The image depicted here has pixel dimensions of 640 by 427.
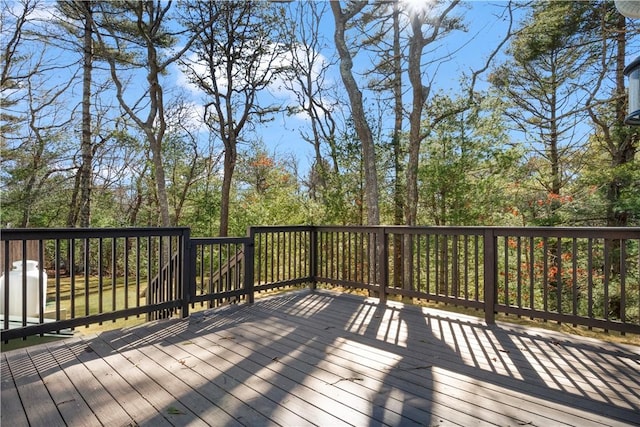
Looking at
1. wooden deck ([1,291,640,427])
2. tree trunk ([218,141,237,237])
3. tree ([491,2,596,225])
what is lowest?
wooden deck ([1,291,640,427])

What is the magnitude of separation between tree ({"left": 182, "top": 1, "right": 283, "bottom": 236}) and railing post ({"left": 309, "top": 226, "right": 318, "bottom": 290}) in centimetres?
459

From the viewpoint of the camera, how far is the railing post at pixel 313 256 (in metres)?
5.14

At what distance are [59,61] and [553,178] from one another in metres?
13.4

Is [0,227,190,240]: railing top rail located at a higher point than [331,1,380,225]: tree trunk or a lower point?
lower

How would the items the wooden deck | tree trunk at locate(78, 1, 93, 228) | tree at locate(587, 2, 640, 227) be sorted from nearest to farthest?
the wooden deck → tree at locate(587, 2, 640, 227) → tree trunk at locate(78, 1, 93, 228)

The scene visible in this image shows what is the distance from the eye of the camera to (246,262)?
4344 mm

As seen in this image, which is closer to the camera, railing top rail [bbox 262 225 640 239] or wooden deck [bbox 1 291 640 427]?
wooden deck [bbox 1 291 640 427]

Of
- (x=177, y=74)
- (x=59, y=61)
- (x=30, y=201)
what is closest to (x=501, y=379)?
(x=177, y=74)

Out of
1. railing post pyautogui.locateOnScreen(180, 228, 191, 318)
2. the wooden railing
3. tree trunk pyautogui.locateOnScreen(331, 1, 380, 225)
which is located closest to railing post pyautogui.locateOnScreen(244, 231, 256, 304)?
the wooden railing

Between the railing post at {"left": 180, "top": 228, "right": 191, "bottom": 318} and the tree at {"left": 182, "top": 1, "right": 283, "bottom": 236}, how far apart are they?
562cm

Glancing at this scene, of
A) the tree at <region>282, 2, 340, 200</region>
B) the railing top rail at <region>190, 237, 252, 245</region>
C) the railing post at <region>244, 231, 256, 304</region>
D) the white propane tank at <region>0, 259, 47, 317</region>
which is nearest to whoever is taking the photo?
the railing top rail at <region>190, 237, 252, 245</region>

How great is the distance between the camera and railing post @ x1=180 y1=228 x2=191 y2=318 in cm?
363

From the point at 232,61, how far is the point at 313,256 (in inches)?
260

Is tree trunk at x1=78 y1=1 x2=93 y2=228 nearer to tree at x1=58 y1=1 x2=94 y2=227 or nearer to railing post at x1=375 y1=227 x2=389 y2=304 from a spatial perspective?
tree at x1=58 y1=1 x2=94 y2=227
